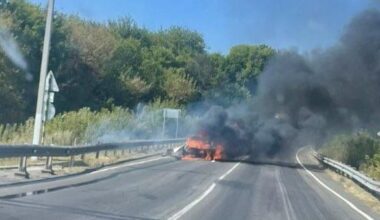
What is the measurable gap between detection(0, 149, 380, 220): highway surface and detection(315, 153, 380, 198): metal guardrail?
2.77 ft

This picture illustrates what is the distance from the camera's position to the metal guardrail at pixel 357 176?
22.4 metres

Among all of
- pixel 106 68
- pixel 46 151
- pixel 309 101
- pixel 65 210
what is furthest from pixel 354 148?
pixel 65 210

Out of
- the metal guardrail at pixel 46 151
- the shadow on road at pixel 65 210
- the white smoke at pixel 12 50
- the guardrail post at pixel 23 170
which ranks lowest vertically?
the shadow on road at pixel 65 210

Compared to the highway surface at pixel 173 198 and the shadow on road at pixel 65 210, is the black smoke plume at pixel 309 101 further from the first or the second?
the shadow on road at pixel 65 210

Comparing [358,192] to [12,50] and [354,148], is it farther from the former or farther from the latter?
[12,50]

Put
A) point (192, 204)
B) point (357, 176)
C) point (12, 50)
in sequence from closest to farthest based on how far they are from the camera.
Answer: point (192, 204) → point (357, 176) → point (12, 50)

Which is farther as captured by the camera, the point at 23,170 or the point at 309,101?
the point at 309,101

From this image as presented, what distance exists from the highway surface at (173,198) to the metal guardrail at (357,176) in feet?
2.77

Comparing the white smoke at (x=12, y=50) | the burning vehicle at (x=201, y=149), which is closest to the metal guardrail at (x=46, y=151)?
the burning vehicle at (x=201, y=149)

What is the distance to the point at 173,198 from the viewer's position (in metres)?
16.9

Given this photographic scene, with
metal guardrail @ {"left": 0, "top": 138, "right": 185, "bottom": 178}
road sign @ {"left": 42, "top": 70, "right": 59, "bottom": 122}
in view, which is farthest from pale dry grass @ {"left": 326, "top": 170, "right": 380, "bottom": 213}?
road sign @ {"left": 42, "top": 70, "right": 59, "bottom": 122}

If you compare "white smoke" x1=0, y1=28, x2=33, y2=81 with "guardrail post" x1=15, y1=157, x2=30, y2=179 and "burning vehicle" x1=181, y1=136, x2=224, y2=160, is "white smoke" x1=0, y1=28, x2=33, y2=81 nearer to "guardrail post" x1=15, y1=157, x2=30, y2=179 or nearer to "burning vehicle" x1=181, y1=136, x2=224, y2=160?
"burning vehicle" x1=181, y1=136, x2=224, y2=160

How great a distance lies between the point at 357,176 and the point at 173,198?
12.3m

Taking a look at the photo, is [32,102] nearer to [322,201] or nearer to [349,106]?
[349,106]
